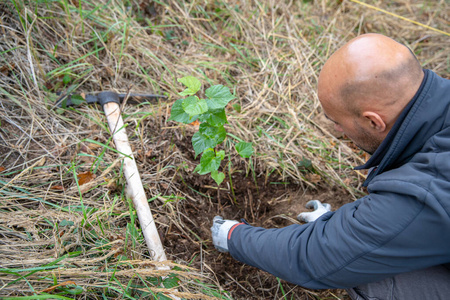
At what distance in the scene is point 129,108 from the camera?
2445 mm

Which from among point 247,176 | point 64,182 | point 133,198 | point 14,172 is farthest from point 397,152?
point 14,172

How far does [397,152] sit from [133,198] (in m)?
1.39

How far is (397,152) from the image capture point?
142cm

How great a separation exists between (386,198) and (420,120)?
34cm

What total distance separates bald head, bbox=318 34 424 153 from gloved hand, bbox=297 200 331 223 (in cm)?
74

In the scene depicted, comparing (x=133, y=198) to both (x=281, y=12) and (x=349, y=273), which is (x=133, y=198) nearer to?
(x=349, y=273)

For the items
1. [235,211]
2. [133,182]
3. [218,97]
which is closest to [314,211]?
[235,211]

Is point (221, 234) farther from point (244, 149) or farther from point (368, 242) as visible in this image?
point (368, 242)

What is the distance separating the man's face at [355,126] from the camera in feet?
5.00

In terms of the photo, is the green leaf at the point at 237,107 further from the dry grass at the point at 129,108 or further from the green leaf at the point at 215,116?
the green leaf at the point at 215,116

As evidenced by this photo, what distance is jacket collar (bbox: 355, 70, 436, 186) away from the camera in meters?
1.34

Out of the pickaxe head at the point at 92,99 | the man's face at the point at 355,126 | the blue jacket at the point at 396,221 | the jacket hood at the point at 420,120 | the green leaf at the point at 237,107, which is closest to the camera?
the blue jacket at the point at 396,221

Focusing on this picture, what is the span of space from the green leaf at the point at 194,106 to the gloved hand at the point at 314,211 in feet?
3.26

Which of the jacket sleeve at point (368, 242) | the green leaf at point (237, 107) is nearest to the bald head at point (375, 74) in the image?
the jacket sleeve at point (368, 242)
